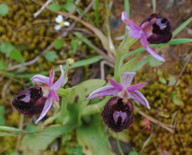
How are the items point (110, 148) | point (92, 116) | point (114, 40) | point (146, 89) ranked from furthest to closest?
1. point (114, 40)
2. point (146, 89)
3. point (92, 116)
4. point (110, 148)

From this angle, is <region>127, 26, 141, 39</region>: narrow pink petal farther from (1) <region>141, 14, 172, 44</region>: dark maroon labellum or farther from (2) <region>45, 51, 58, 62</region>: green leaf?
(2) <region>45, 51, 58, 62</region>: green leaf

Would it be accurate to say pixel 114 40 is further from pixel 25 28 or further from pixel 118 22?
pixel 25 28

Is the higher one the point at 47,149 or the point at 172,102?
the point at 172,102

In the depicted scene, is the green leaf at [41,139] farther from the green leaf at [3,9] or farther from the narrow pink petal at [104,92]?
the green leaf at [3,9]

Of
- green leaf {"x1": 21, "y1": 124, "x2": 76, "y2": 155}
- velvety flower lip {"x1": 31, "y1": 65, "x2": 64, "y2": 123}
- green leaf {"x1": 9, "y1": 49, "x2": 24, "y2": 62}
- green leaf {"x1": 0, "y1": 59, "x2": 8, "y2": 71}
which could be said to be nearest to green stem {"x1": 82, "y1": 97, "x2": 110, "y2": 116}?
green leaf {"x1": 21, "y1": 124, "x2": 76, "y2": 155}

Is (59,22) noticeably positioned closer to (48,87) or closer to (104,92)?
(48,87)

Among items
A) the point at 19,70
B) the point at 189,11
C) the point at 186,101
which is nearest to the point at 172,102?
the point at 186,101

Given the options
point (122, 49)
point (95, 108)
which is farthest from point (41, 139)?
point (122, 49)

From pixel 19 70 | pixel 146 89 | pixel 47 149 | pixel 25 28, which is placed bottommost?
pixel 47 149
